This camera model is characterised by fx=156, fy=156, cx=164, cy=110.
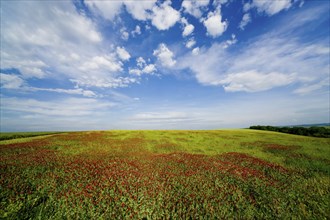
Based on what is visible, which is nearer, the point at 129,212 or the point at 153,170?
the point at 129,212

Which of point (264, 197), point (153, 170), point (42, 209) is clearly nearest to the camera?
point (42, 209)

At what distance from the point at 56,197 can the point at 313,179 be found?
64.1 feet

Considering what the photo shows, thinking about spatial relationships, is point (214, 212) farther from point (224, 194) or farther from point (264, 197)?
point (264, 197)

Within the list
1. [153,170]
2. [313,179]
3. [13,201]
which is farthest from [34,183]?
[313,179]

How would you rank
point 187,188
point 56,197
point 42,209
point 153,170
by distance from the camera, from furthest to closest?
point 153,170
point 187,188
point 56,197
point 42,209

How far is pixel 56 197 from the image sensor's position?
9.34 meters

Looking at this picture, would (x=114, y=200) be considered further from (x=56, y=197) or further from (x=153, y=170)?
(x=153, y=170)

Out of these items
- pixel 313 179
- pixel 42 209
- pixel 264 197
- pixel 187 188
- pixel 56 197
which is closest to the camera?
pixel 42 209

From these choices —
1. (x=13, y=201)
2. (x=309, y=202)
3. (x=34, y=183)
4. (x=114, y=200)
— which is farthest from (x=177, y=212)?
(x=34, y=183)

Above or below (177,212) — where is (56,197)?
above

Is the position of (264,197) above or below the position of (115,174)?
below

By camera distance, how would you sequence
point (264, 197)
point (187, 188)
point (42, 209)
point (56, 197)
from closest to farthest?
1. point (42, 209)
2. point (56, 197)
3. point (264, 197)
4. point (187, 188)

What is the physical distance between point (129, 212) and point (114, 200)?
1577 mm

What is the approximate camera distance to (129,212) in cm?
835
